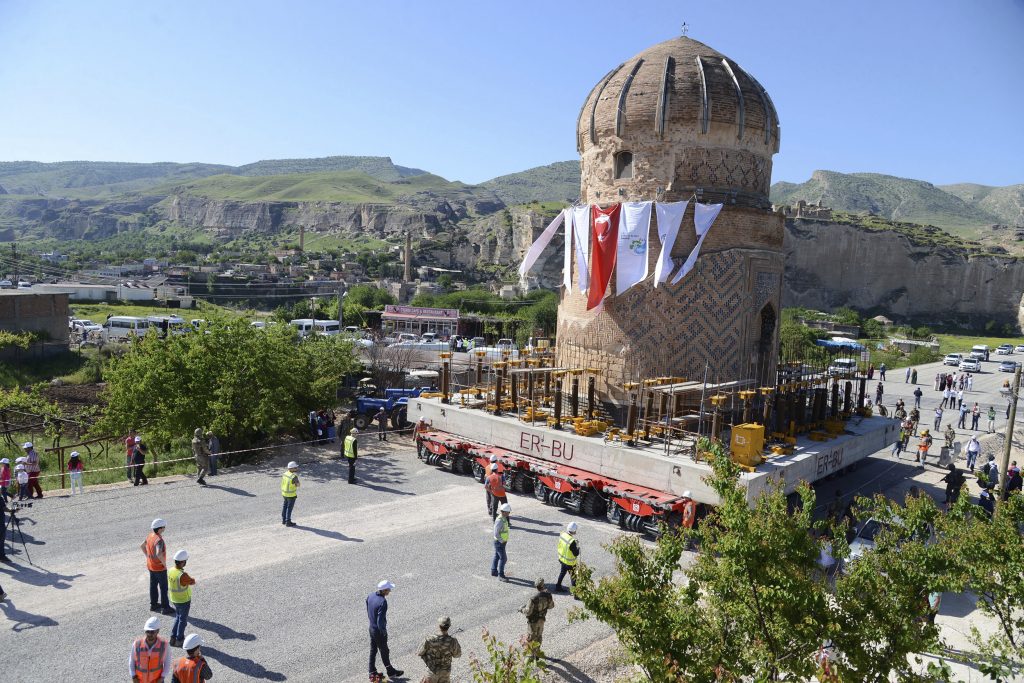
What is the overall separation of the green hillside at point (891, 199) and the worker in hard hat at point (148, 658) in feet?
542

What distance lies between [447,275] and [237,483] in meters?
91.7

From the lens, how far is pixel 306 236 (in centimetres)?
17725

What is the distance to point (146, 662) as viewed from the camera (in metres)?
7.56

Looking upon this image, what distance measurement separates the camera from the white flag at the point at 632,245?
18797mm

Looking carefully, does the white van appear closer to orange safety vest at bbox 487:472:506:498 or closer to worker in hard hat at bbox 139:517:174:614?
orange safety vest at bbox 487:472:506:498

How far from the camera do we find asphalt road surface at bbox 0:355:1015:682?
375 inches

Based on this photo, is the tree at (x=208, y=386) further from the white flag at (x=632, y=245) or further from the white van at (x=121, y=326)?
the white van at (x=121, y=326)

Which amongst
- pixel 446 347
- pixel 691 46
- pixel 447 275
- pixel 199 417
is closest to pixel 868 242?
pixel 447 275

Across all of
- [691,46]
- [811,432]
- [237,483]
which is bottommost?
[237,483]

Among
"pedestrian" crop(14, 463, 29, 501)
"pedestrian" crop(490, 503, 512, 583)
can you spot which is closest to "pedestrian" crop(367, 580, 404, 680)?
"pedestrian" crop(490, 503, 512, 583)

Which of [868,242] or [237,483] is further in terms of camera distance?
[868,242]

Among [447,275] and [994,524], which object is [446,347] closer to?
[994,524]

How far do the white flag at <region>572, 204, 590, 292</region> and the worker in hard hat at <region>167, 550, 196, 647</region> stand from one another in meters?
13.2

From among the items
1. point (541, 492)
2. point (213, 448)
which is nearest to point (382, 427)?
point (213, 448)
